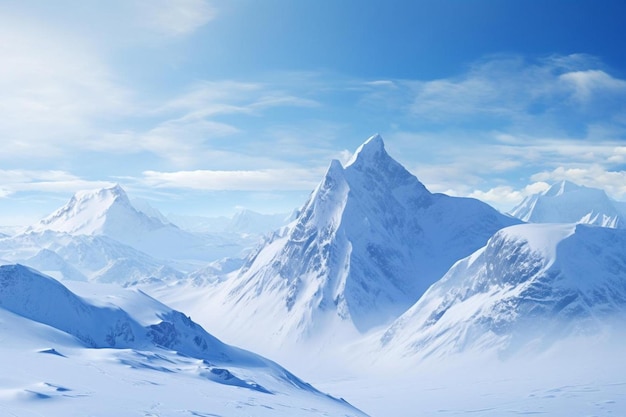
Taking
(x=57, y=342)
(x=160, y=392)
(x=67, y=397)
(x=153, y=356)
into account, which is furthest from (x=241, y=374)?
(x=67, y=397)

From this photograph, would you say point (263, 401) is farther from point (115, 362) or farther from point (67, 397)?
point (67, 397)

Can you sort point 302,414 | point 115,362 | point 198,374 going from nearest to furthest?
point 302,414
point 115,362
point 198,374

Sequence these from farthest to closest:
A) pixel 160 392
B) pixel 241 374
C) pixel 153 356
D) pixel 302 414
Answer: pixel 241 374 → pixel 153 356 → pixel 302 414 → pixel 160 392

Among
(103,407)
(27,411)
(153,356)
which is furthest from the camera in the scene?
(153,356)

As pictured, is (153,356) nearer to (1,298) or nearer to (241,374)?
(241,374)

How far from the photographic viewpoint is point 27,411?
232ft

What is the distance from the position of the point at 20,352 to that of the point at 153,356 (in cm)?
4561

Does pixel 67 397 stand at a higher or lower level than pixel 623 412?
lower

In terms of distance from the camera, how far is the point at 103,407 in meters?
78.1

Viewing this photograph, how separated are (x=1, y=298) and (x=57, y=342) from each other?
189 ft

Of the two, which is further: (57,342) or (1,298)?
(1,298)

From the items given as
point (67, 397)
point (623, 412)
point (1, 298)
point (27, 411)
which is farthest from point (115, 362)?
point (623, 412)

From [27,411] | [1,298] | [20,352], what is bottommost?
[27,411]

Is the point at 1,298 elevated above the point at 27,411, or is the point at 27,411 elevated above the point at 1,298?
the point at 1,298
